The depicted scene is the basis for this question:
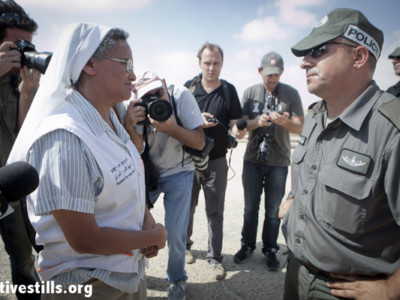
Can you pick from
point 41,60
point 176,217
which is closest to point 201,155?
point 176,217

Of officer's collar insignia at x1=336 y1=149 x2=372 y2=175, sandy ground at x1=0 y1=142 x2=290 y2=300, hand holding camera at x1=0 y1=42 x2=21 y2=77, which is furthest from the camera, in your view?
sandy ground at x1=0 y1=142 x2=290 y2=300

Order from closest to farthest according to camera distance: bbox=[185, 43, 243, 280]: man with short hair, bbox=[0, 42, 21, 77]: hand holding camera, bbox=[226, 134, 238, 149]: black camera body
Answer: bbox=[0, 42, 21, 77]: hand holding camera
bbox=[185, 43, 243, 280]: man with short hair
bbox=[226, 134, 238, 149]: black camera body

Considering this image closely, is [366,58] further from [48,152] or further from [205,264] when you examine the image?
[205,264]

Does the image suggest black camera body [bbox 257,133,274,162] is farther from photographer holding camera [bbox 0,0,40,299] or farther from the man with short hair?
photographer holding camera [bbox 0,0,40,299]

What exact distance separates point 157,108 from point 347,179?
1.64 m

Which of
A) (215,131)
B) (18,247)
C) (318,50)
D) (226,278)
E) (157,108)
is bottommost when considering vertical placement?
(226,278)

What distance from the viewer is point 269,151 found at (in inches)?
143

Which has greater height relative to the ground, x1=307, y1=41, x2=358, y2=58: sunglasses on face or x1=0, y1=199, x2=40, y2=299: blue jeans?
x1=307, y1=41, x2=358, y2=58: sunglasses on face

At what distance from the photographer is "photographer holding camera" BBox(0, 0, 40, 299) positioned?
250 centimetres

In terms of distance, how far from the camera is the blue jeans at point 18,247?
2508 millimetres

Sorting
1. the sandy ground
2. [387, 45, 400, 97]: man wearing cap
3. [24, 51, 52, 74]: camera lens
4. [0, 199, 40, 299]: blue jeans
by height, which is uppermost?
[387, 45, 400, 97]: man wearing cap

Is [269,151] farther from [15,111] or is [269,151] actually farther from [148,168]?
[15,111]

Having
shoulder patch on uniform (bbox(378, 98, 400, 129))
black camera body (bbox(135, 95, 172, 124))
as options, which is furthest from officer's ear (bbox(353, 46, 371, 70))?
black camera body (bbox(135, 95, 172, 124))

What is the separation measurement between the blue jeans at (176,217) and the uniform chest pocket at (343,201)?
152cm
